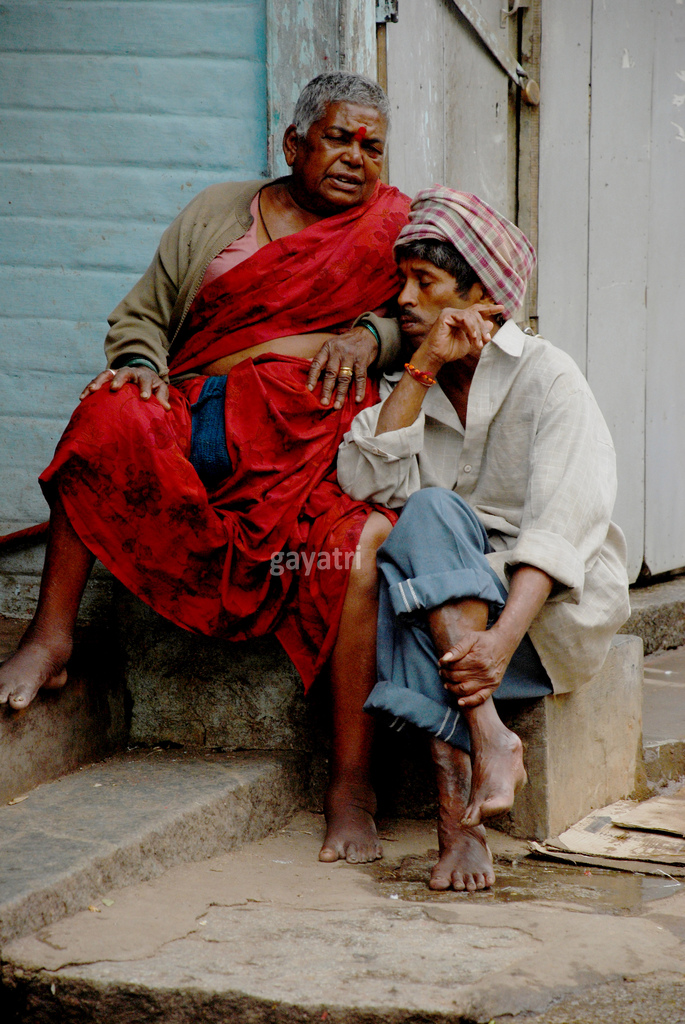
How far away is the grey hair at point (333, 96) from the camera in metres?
2.97

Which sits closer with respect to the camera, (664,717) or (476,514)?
(476,514)

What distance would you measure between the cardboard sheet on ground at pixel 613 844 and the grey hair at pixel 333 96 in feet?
6.40

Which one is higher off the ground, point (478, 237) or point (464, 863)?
point (478, 237)

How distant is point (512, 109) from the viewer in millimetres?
4410

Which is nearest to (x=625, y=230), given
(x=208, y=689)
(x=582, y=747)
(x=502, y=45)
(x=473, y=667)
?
(x=502, y=45)

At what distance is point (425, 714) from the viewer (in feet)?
7.82

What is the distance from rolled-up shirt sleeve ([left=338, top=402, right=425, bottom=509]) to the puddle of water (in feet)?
2.85

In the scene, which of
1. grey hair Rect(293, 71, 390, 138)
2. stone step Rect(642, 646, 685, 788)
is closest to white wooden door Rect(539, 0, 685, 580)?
stone step Rect(642, 646, 685, 788)

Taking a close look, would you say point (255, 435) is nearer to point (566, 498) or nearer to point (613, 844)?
point (566, 498)

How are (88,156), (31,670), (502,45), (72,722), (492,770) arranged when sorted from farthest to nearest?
(502,45), (88,156), (72,722), (31,670), (492,770)

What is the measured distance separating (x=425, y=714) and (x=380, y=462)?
0.65 metres

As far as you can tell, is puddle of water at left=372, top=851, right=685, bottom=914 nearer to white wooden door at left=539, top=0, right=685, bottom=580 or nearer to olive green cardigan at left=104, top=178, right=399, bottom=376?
olive green cardigan at left=104, top=178, right=399, bottom=376

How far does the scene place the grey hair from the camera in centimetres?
297

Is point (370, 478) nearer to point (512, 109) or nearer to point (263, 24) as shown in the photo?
point (263, 24)
